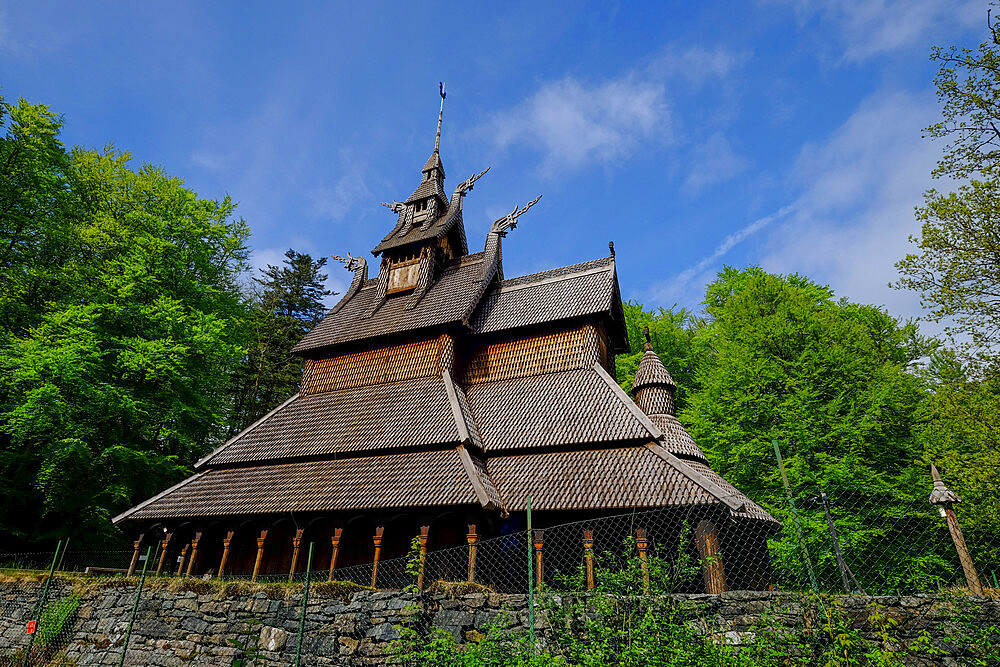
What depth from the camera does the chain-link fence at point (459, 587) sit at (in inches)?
234

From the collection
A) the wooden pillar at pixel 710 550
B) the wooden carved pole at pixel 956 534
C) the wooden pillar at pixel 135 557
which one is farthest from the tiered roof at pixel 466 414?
the wooden carved pole at pixel 956 534

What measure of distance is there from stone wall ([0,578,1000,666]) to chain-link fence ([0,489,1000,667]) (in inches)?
1.0

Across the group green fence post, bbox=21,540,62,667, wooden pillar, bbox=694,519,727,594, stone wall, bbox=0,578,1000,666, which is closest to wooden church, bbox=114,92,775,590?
wooden pillar, bbox=694,519,727,594

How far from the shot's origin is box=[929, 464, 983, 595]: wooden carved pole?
5.05 meters

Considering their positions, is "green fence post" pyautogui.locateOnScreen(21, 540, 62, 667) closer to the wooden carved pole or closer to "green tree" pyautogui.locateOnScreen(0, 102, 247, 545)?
"green tree" pyautogui.locateOnScreen(0, 102, 247, 545)

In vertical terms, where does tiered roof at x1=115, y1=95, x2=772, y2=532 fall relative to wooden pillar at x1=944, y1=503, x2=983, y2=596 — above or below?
above

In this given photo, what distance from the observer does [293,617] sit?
7.98m

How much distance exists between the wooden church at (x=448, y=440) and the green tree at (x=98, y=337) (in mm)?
2923

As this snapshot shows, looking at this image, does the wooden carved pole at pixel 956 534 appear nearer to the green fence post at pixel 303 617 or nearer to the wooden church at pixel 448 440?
the wooden church at pixel 448 440

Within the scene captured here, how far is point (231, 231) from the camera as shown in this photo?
68.7 ft

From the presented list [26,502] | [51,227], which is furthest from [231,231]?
[26,502]

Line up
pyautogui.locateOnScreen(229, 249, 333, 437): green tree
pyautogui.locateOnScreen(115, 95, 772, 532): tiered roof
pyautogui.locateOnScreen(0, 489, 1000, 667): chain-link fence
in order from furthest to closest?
pyautogui.locateOnScreen(229, 249, 333, 437): green tree → pyautogui.locateOnScreen(115, 95, 772, 532): tiered roof → pyautogui.locateOnScreen(0, 489, 1000, 667): chain-link fence

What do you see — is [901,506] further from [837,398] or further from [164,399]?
[164,399]

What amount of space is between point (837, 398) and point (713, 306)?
10.00m
